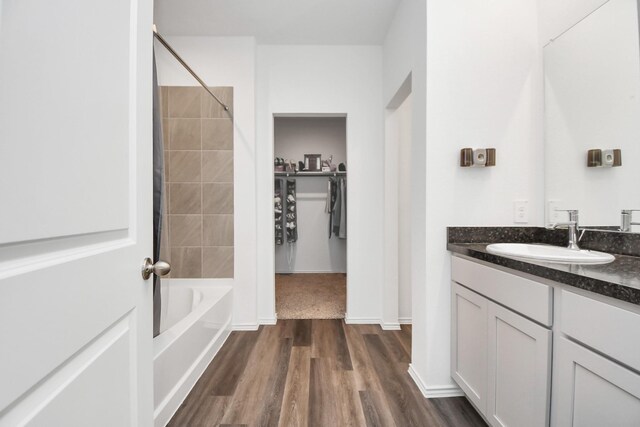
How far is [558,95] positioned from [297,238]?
3.95 metres

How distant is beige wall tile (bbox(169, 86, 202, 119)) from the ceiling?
594 millimetres

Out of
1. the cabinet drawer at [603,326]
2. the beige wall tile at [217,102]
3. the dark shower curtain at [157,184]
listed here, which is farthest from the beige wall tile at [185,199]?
the cabinet drawer at [603,326]

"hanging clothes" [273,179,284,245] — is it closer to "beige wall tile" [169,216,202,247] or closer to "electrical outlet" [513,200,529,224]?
"beige wall tile" [169,216,202,247]

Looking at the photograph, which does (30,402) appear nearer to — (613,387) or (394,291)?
(613,387)

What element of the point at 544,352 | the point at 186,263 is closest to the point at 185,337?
the point at 186,263

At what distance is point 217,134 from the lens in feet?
8.70

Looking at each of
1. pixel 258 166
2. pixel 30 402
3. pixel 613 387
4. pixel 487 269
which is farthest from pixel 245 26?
pixel 613 387

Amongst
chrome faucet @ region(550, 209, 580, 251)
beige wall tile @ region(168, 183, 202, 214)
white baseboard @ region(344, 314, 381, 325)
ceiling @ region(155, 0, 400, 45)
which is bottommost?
white baseboard @ region(344, 314, 381, 325)

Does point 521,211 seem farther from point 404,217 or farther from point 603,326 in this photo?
point 404,217

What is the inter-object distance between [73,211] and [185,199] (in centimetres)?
197

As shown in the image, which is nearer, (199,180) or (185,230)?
(185,230)

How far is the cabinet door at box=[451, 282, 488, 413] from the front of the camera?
142 centimetres

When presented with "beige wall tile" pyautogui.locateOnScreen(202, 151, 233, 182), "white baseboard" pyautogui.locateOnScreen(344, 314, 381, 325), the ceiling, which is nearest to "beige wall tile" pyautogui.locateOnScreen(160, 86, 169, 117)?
"beige wall tile" pyautogui.locateOnScreen(202, 151, 233, 182)

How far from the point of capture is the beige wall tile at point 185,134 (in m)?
2.35
